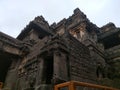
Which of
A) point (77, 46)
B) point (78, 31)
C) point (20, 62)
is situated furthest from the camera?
point (78, 31)

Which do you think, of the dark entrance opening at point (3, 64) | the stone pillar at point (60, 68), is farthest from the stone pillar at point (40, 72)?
the dark entrance opening at point (3, 64)

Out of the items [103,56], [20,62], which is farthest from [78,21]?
[20,62]

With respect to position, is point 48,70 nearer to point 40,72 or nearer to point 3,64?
point 40,72

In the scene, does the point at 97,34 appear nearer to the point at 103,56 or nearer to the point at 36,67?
the point at 103,56

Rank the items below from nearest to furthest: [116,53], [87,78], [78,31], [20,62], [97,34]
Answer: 1. [87,78]
2. [20,62]
3. [116,53]
4. [78,31]
5. [97,34]

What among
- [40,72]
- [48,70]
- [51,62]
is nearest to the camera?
[40,72]

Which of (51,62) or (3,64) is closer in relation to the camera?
(51,62)

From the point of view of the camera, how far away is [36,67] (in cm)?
905

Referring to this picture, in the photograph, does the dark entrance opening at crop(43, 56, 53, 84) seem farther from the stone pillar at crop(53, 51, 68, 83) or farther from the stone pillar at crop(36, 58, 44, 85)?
the stone pillar at crop(53, 51, 68, 83)

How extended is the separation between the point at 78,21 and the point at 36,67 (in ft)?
41.2

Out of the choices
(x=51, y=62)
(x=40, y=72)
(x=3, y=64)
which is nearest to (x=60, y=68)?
(x=40, y=72)

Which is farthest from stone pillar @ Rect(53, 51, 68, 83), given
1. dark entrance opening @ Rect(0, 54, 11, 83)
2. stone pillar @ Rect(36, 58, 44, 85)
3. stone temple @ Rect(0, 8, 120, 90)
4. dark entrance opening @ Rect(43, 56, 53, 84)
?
dark entrance opening @ Rect(0, 54, 11, 83)

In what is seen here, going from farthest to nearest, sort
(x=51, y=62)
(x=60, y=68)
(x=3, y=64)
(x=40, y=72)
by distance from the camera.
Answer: (x=3, y=64) → (x=51, y=62) → (x=40, y=72) → (x=60, y=68)

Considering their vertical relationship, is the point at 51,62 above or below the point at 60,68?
above
